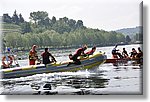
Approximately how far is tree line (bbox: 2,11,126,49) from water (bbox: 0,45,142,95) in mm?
72

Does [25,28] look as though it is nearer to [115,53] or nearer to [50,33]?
[50,33]

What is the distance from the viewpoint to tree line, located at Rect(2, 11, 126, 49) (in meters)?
2.82

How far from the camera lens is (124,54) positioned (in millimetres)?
2822

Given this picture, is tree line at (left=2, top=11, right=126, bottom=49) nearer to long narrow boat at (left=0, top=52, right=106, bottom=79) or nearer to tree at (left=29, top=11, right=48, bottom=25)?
tree at (left=29, top=11, right=48, bottom=25)

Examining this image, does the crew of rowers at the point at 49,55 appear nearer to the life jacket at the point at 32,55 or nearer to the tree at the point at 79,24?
the life jacket at the point at 32,55

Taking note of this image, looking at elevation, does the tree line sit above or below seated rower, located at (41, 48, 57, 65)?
above

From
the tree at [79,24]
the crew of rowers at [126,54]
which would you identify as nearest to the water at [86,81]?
the crew of rowers at [126,54]

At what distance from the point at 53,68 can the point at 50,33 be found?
25 cm

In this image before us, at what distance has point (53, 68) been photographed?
9.36ft

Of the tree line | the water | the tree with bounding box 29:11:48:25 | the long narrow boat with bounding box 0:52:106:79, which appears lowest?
the water

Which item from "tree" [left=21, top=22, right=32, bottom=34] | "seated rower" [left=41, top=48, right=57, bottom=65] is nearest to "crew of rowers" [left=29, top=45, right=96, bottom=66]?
"seated rower" [left=41, top=48, right=57, bottom=65]

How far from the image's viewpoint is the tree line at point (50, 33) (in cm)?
282

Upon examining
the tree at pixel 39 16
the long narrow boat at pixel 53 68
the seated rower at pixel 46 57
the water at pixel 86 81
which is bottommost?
the water at pixel 86 81

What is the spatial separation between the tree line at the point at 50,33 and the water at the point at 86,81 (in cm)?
7
